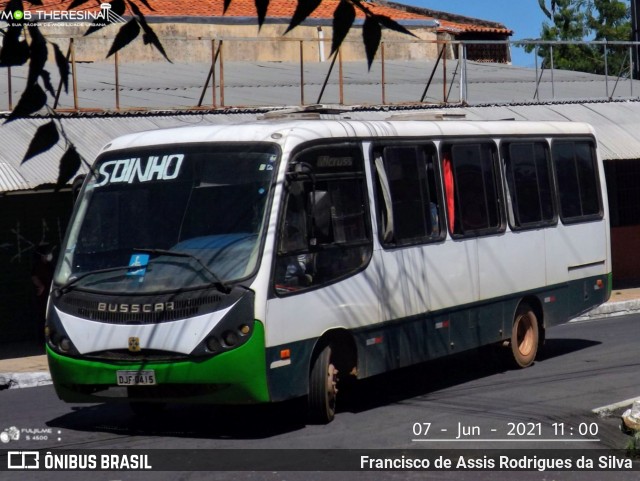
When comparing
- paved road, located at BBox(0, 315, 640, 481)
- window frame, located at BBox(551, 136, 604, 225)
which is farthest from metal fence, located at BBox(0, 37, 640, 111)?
paved road, located at BBox(0, 315, 640, 481)

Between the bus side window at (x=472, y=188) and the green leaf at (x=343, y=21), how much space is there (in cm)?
701

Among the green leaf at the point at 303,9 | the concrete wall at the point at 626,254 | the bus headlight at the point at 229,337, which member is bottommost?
the concrete wall at the point at 626,254

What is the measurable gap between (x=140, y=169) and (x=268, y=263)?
1570 mm

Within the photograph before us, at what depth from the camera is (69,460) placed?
759cm

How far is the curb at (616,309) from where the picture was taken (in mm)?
18641

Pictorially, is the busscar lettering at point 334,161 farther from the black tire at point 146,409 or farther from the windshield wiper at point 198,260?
the black tire at point 146,409

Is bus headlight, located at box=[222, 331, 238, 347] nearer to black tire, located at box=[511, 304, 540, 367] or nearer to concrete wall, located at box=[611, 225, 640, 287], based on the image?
black tire, located at box=[511, 304, 540, 367]

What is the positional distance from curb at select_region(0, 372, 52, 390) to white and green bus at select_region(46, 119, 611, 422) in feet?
11.5

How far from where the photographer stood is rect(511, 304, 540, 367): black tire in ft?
38.7

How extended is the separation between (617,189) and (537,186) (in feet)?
43.5

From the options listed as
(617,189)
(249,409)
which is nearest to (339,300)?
(249,409)

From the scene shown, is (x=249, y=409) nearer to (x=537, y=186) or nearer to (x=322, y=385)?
(x=322, y=385)

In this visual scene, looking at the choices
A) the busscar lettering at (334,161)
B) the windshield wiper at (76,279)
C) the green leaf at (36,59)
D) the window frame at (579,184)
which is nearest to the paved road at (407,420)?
the windshield wiper at (76,279)

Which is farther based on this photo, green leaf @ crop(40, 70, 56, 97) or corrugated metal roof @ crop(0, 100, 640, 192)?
corrugated metal roof @ crop(0, 100, 640, 192)
